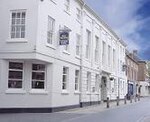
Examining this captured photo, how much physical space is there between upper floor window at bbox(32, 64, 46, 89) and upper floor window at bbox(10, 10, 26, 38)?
240cm

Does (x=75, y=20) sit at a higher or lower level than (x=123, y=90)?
higher

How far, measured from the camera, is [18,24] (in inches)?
1022

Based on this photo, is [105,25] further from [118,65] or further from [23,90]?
[23,90]

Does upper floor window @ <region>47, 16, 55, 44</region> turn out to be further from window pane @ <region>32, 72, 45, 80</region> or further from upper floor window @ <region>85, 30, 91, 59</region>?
upper floor window @ <region>85, 30, 91, 59</region>

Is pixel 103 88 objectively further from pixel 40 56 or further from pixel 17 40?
pixel 17 40

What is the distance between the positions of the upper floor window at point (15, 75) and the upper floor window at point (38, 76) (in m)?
0.91

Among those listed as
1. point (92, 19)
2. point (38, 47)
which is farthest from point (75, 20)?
point (38, 47)

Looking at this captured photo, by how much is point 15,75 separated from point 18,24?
133 inches

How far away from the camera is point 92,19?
1563 inches

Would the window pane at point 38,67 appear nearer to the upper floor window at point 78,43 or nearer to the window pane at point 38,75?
the window pane at point 38,75

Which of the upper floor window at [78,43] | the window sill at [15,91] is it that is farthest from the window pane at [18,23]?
the upper floor window at [78,43]

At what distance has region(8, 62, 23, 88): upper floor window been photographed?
25.9 metres

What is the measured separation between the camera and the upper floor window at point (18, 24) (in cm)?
2588

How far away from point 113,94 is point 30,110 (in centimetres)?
2851
